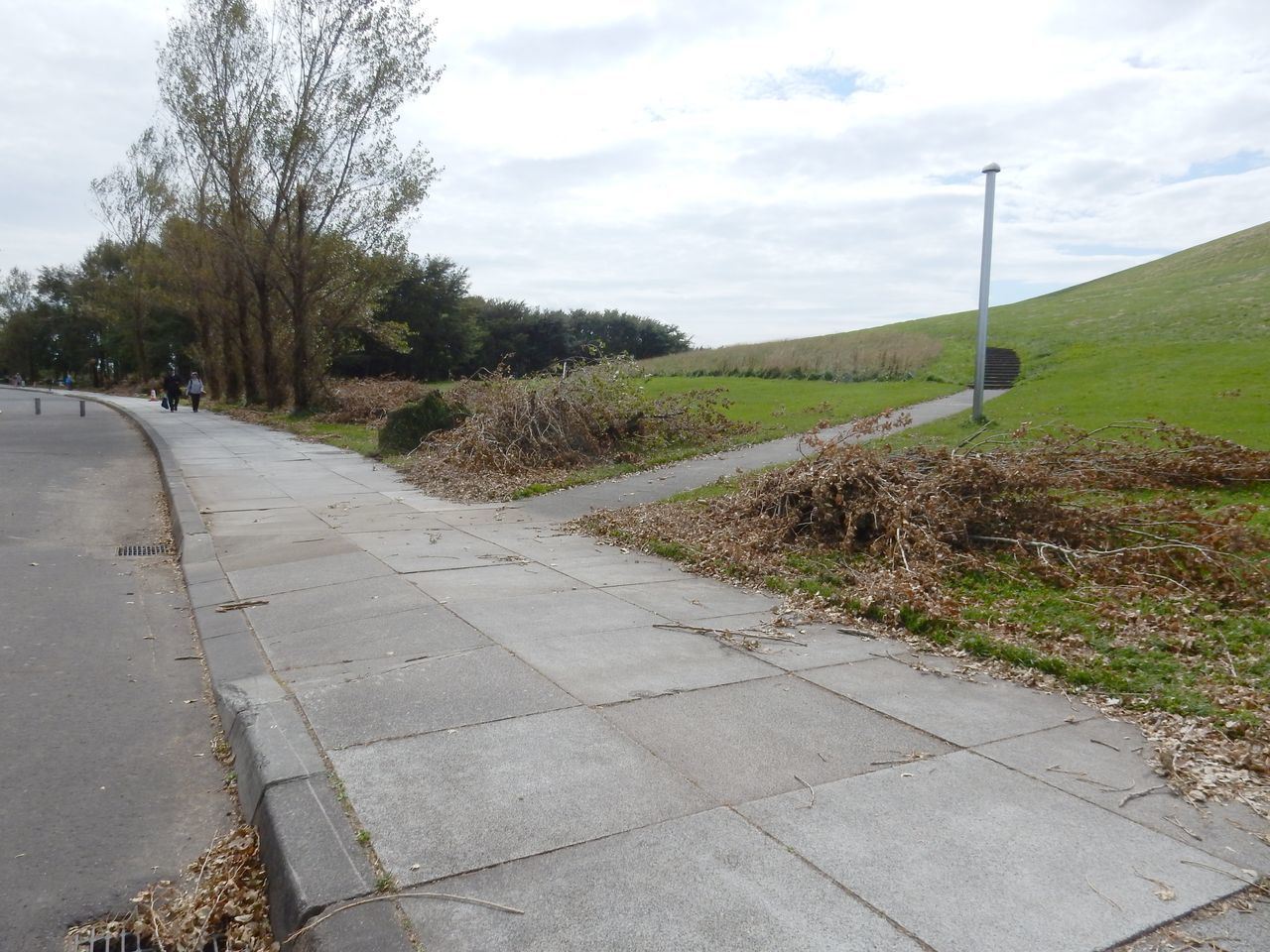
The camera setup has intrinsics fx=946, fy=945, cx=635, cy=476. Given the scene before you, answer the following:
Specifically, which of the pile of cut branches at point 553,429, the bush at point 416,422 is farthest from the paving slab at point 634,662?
the bush at point 416,422

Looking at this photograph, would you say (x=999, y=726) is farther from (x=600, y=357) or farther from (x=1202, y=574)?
(x=600, y=357)

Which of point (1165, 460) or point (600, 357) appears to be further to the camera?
point (600, 357)

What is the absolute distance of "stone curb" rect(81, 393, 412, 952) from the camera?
293 cm

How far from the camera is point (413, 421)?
17516 millimetres

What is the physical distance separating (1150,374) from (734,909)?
22.4 m

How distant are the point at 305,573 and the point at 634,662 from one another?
3788mm

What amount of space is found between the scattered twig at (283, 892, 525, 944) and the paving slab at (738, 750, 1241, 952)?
1023 mm

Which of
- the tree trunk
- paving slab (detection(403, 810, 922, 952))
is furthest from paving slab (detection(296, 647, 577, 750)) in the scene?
the tree trunk

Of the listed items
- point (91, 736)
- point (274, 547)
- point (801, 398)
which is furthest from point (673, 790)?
point (801, 398)

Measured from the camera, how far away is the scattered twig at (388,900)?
9.70ft

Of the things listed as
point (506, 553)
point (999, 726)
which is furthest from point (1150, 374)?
point (999, 726)

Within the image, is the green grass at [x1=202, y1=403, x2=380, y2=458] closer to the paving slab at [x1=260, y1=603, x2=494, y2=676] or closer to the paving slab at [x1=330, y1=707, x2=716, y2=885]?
the paving slab at [x1=260, y1=603, x2=494, y2=676]

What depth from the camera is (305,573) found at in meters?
7.98

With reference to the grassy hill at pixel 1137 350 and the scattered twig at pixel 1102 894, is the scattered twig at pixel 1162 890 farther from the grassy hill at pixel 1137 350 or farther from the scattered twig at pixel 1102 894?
the grassy hill at pixel 1137 350
